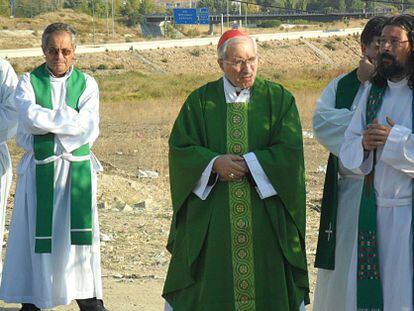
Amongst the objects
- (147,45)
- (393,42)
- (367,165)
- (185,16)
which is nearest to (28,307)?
(367,165)

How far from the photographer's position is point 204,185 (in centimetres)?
599

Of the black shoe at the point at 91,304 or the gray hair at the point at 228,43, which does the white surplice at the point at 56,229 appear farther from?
the gray hair at the point at 228,43

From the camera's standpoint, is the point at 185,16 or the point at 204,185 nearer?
the point at 204,185

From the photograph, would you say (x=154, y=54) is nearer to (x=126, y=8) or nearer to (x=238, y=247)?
(x=126, y=8)

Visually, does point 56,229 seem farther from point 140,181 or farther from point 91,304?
point 140,181

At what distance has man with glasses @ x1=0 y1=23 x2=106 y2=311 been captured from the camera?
741 centimetres

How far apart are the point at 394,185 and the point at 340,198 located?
3.06 ft

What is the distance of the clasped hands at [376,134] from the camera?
5418mm

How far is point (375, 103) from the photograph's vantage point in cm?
564

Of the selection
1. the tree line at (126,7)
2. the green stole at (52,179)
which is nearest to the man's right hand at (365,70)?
the green stole at (52,179)

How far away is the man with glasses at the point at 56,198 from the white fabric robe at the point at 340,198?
1.94 m

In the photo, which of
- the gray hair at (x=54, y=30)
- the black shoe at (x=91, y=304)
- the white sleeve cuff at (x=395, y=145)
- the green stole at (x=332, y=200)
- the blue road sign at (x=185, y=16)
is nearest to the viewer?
the white sleeve cuff at (x=395, y=145)

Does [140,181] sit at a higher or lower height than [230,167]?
lower

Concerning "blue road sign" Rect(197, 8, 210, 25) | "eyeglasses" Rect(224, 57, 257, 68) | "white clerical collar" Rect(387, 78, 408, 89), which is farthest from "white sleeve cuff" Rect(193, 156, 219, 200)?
"blue road sign" Rect(197, 8, 210, 25)
